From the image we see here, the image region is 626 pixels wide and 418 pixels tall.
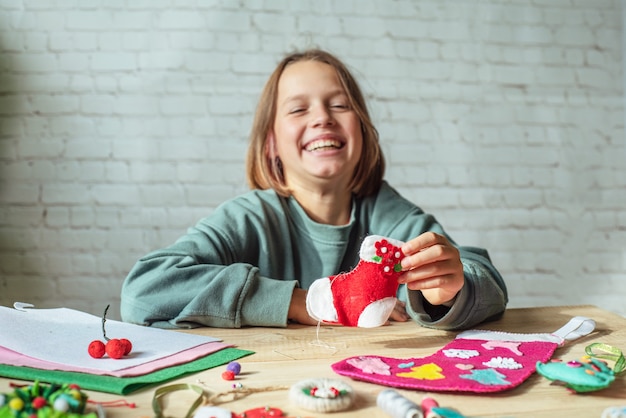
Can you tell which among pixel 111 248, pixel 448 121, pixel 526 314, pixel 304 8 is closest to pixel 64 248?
pixel 111 248

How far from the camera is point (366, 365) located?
73cm

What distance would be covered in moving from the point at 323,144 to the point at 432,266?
541 mm

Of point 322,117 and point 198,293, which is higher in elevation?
point 322,117

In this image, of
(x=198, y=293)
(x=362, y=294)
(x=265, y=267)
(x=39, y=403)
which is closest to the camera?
(x=39, y=403)

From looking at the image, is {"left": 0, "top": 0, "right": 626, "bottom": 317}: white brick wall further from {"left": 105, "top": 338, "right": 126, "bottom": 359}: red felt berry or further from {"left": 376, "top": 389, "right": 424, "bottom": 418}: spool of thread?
→ {"left": 376, "top": 389, "right": 424, "bottom": 418}: spool of thread

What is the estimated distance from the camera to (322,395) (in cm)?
61

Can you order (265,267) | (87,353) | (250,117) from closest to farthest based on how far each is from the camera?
(87,353), (265,267), (250,117)

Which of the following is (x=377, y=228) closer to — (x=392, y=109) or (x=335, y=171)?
(x=335, y=171)

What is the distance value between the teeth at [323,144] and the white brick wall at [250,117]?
1.03 metres

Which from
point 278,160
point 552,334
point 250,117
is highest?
point 250,117

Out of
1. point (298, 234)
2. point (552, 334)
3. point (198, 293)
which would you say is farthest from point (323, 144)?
point (552, 334)

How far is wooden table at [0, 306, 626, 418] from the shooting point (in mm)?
615

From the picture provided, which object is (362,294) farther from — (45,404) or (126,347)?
(45,404)

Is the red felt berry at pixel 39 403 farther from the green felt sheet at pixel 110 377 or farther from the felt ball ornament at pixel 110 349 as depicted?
the felt ball ornament at pixel 110 349
